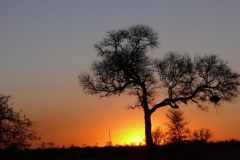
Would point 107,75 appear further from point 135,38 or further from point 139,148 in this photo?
point 139,148

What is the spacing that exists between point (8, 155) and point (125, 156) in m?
7.00

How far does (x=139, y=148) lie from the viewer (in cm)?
3491

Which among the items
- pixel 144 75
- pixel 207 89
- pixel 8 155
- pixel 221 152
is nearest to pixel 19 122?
pixel 8 155

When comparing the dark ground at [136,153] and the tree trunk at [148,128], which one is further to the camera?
the tree trunk at [148,128]

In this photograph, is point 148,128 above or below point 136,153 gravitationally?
above

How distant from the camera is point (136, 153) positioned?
32.3 metres

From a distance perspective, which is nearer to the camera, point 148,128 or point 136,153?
point 136,153

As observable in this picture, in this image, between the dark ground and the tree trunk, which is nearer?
the dark ground

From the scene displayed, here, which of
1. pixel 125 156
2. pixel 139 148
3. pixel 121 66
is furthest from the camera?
pixel 121 66

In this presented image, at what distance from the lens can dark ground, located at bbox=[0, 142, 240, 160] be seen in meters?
28.7

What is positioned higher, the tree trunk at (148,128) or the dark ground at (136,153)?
the tree trunk at (148,128)

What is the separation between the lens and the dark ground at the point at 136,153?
28.7 meters

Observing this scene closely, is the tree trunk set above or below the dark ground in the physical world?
above

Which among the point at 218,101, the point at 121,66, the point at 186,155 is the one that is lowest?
the point at 186,155
